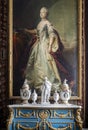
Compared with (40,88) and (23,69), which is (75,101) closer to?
(40,88)

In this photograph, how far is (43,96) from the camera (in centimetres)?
599

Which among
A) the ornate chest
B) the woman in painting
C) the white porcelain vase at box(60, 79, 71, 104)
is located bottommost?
the ornate chest

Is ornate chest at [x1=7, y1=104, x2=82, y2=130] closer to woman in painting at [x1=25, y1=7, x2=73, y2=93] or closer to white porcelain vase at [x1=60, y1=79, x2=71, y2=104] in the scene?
white porcelain vase at [x1=60, y1=79, x2=71, y2=104]

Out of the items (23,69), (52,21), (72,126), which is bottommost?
(72,126)

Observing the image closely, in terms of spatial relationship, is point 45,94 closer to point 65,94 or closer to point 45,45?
point 65,94

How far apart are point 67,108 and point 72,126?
304 millimetres

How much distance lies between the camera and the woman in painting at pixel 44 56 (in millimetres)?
6340

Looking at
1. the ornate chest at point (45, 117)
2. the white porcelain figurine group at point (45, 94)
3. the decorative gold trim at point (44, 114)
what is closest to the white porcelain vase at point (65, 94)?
the white porcelain figurine group at point (45, 94)

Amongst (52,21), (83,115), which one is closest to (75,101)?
(83,115)

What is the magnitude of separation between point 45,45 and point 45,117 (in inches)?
53.7

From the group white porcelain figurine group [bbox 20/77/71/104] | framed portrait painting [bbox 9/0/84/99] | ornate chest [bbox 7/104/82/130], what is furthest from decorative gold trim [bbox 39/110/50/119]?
framed portrait painting [bbox 9/0/84/99]

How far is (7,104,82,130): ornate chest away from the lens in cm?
573

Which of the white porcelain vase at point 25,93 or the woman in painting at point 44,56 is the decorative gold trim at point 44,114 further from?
the woman in painting at point 44,56

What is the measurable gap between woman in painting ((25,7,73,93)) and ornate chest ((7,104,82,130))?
2.17 feet
